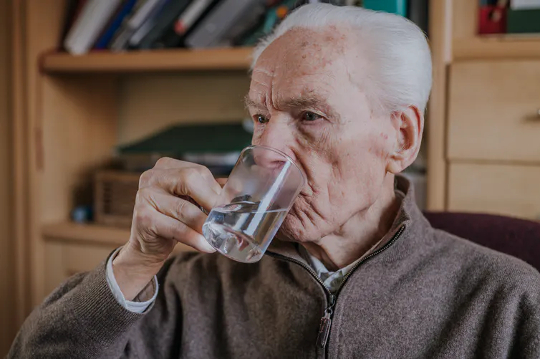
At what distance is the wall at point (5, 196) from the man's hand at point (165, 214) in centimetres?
129

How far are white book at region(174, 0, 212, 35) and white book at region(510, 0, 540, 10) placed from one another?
33.7 inches

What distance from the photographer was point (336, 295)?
1027 millimetres

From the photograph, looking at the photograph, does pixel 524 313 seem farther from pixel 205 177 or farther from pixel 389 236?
pixel 205 177

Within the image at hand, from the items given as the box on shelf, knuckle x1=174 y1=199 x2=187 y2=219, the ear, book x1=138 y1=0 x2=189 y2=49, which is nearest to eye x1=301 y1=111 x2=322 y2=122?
the ear

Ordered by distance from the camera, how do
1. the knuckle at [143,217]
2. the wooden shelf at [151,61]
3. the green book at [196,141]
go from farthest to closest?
the green book at [196,141] → the wooden shelf at [151,61] → the knuckle at [143,217]

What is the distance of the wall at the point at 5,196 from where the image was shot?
80.0 inches

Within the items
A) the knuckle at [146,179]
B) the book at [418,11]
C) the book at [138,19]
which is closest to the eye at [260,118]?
the knuckle at [146,179]

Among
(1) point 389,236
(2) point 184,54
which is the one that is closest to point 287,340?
(1) point 389,236

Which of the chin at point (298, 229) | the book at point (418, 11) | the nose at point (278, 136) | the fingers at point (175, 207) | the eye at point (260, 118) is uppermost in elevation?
the book at point (418, 11)

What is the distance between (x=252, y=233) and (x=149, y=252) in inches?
9.6

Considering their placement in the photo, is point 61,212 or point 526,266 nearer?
point 526,266

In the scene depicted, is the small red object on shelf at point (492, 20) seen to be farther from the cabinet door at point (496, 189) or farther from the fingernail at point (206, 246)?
the fingernail at point (206, 246)

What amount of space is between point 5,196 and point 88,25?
0.66m

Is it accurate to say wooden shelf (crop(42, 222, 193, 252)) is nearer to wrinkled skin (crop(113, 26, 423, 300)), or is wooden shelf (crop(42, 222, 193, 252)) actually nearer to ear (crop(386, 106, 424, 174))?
wrinkled skin (crop(113, 26, 423, 300))
